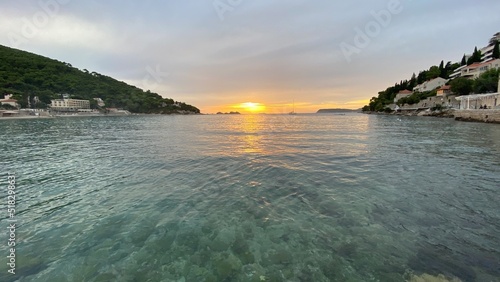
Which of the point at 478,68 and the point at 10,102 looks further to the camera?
the point at 10,102

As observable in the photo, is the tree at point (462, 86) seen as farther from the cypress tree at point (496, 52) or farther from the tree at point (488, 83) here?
the cypress tree at point (496, 52)

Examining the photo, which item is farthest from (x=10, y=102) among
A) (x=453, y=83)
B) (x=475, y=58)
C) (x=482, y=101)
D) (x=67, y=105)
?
(x=475, y=58)

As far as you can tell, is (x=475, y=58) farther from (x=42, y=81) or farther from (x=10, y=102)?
(x=42, y=81)

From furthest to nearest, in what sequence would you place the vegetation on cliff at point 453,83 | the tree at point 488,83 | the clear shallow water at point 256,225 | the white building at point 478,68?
1. the white building at point 478,68
2. the vegetation on cliff at point 453,83
3. the tree at point 488,83
4. the clear shallow water at point 256,225

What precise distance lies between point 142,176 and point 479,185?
16.0 metres

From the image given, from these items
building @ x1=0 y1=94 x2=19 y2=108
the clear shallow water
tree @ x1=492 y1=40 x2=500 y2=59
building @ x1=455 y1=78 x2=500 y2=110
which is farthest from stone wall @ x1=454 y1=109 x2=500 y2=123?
building @ x1=0 y1=94 x2=19 y2=108

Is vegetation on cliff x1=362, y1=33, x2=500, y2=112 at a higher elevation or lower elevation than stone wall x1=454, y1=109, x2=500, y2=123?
higher

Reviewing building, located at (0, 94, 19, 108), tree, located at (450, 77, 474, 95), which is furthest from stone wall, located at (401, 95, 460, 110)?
building, located at (0, 94, 19, 108)

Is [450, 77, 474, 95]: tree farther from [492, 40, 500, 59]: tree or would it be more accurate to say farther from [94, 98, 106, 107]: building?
[94, 98, 106, 107]: building

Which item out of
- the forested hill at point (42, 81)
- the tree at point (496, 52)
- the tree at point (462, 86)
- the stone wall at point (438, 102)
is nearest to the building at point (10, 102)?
the forested hill at point (42, 81)

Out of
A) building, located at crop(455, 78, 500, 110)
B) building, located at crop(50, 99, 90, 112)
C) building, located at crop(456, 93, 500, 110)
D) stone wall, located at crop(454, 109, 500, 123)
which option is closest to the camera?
stone wall, located at crop(454, 109, 500, 123)

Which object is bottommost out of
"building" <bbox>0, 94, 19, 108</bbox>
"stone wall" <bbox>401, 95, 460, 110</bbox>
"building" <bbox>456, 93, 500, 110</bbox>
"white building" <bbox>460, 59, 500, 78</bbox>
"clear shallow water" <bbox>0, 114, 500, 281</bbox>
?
"clear shallow water" <bbox>0, 114, 500, 281</bbox>

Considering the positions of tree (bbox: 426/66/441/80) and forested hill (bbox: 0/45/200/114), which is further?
forested hill (bbox: 0/45/200/114)

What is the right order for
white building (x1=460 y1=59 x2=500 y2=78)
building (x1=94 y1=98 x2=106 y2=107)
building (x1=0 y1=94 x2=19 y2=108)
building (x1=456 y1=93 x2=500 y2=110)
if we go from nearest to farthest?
building (x1=456 y1=93 x2=500 y2=110) → white building (x1=460 y1=59 x2=500 y2=78) → building (x1=0 y1=94 x2=19 y2=108) → building (x1=94 y1=98 x2=106 y2=107)
